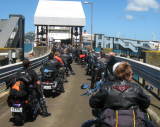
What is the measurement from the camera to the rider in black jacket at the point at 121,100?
14.0 feet

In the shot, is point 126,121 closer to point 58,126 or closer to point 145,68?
point 58,126

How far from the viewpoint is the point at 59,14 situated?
61562mm

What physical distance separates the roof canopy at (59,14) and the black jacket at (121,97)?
56.1 meters

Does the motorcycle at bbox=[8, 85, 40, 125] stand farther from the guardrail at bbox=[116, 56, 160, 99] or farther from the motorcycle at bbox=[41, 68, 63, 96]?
the motorcycle at bbox=[41, 68, 63, 96]

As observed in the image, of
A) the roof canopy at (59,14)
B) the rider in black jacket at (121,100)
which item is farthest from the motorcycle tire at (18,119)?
the roof canopy at (59,14)

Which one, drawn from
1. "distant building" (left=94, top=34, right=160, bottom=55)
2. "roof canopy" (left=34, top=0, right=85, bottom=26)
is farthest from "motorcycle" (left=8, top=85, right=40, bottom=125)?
"roof canopy" (left=34, top=0, right=85, bottom=26)

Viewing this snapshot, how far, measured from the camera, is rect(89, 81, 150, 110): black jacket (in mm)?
4422

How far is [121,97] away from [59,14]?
57.9m

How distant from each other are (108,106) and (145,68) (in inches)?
346

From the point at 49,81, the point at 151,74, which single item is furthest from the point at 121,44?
the point at 151,74

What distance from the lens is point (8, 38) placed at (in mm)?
36594

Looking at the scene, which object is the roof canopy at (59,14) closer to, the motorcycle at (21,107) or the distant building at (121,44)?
the distant building at (121,44)

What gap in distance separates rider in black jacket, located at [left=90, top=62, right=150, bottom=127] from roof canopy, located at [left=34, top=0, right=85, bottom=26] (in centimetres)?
5601

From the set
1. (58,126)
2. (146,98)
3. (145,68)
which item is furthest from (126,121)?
(145,68)
